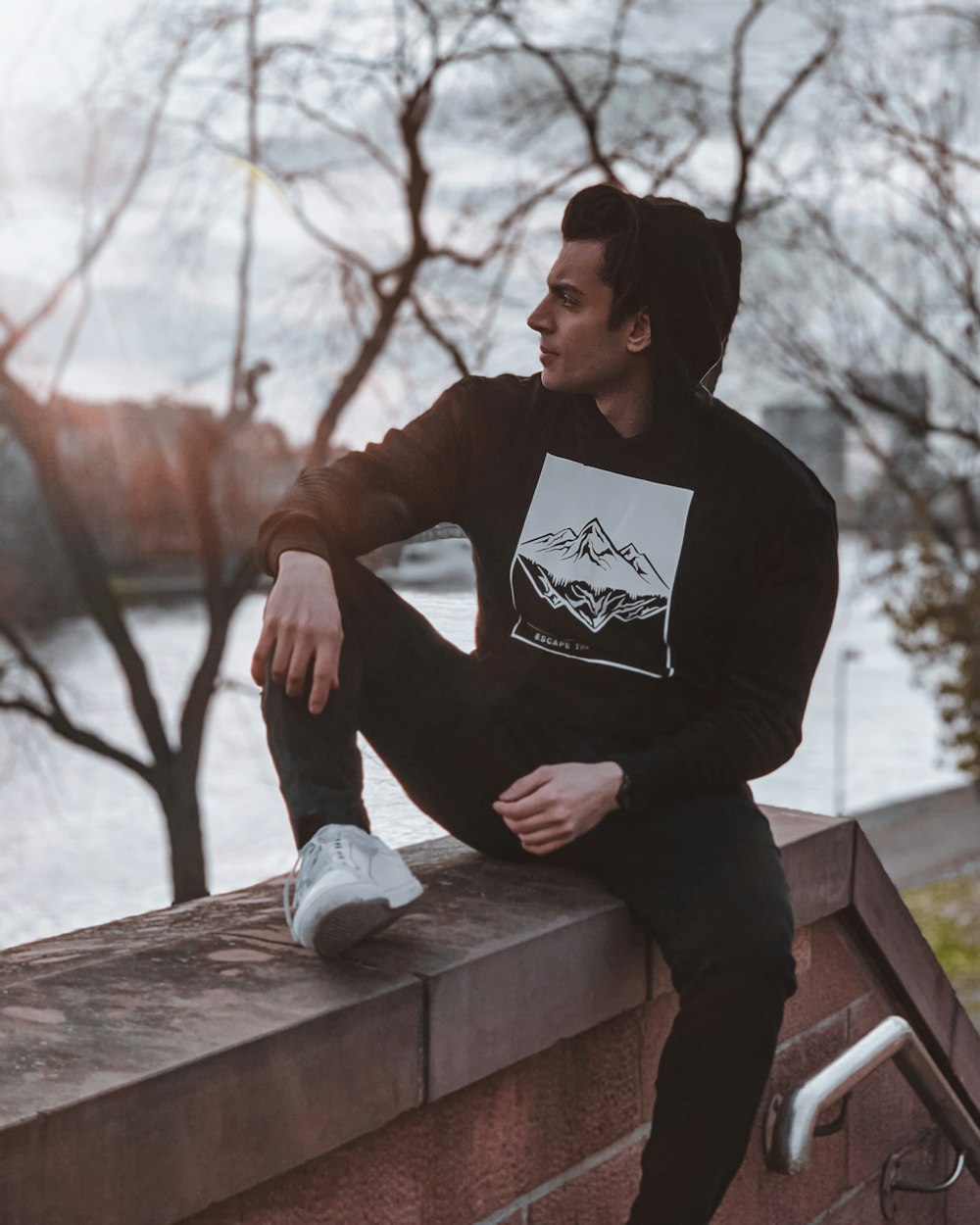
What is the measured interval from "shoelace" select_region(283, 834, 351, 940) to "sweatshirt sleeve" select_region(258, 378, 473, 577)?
461mm

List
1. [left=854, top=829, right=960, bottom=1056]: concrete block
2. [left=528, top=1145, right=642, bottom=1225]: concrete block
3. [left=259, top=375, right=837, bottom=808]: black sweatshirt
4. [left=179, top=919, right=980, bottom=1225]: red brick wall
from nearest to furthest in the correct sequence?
[left=179, top=919, right=980, bottom=1225]: red brick wall → [left=528, top=1145, right=642, bottom=1225]: concrete block → [left=259, top=375, right=837, bottom=808]: black sweatshirt → [left=854, top=829, right=960, bottom=1056]: concrete block

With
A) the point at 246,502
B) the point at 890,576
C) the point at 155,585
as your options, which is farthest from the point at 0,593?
the point at 890,576

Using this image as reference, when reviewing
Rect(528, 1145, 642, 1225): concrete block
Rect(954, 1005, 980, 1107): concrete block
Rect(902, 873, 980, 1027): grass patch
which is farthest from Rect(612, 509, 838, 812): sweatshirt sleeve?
Rect(902, 873, 980, 1027): grass patch

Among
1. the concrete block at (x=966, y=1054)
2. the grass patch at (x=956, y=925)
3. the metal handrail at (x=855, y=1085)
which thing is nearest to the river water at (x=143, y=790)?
the metal handrail at (x=855, y=1085)

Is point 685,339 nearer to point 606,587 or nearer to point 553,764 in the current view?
point 606,587

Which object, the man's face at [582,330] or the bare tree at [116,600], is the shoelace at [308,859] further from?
the bare tree at [116,600]

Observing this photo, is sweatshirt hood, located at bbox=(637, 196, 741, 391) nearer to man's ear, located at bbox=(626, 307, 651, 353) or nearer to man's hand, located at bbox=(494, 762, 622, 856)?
man's ear, located at bbox=(626, 307, 651, 353)

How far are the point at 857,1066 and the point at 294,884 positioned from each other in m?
1.11

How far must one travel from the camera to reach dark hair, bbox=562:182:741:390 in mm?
2154

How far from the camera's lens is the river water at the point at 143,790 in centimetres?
842

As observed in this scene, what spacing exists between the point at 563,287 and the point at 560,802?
82 centimetres

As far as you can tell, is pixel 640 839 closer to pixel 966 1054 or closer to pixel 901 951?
pixel 901 951

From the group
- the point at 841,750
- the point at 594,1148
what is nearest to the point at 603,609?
the point at 594,1148

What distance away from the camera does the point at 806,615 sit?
7.07 feet
